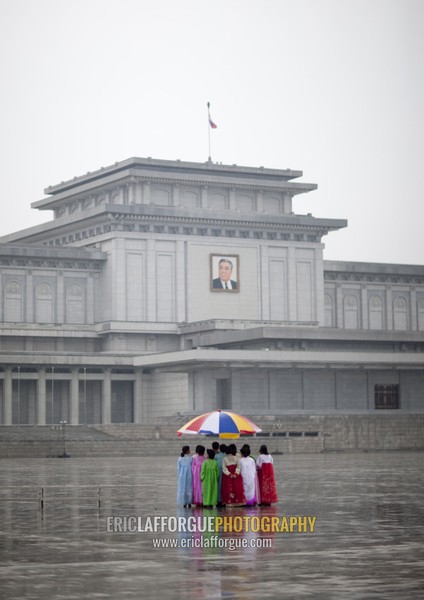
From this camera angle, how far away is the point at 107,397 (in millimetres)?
90375

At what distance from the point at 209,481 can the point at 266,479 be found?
1386 mm

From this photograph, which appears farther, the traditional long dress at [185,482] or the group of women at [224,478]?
the traditional long dress at [185,482]

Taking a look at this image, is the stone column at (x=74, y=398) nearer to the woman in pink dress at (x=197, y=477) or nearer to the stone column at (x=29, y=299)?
the stone column at (x=29, y=299)

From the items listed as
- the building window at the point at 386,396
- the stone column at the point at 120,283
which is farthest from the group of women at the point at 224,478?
the stone column at the point at 120,283

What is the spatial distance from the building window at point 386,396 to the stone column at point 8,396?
2481 cm

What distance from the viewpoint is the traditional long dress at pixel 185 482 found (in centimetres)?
2771

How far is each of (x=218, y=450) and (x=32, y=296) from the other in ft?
224

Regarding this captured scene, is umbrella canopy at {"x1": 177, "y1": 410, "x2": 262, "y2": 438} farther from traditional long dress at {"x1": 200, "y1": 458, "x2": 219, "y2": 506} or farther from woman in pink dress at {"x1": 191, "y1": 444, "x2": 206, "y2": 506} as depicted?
traditional long dress at {"x1": 200, "y1": 458, "x2": 219, "y2": 506}

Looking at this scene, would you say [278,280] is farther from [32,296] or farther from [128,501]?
[128,501]

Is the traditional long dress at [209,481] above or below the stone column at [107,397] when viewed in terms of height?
below

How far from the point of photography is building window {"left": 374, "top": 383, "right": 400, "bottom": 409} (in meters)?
93.9

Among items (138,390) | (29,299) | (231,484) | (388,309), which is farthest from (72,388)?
(231,484)

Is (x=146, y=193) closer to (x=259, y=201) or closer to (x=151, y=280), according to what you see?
(x=151, y=280)

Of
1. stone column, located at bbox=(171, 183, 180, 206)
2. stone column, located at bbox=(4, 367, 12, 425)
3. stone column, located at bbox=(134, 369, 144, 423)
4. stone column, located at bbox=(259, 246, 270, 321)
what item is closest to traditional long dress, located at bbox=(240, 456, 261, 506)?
stone column, located at bbox=(4, 367, 12, 425)
